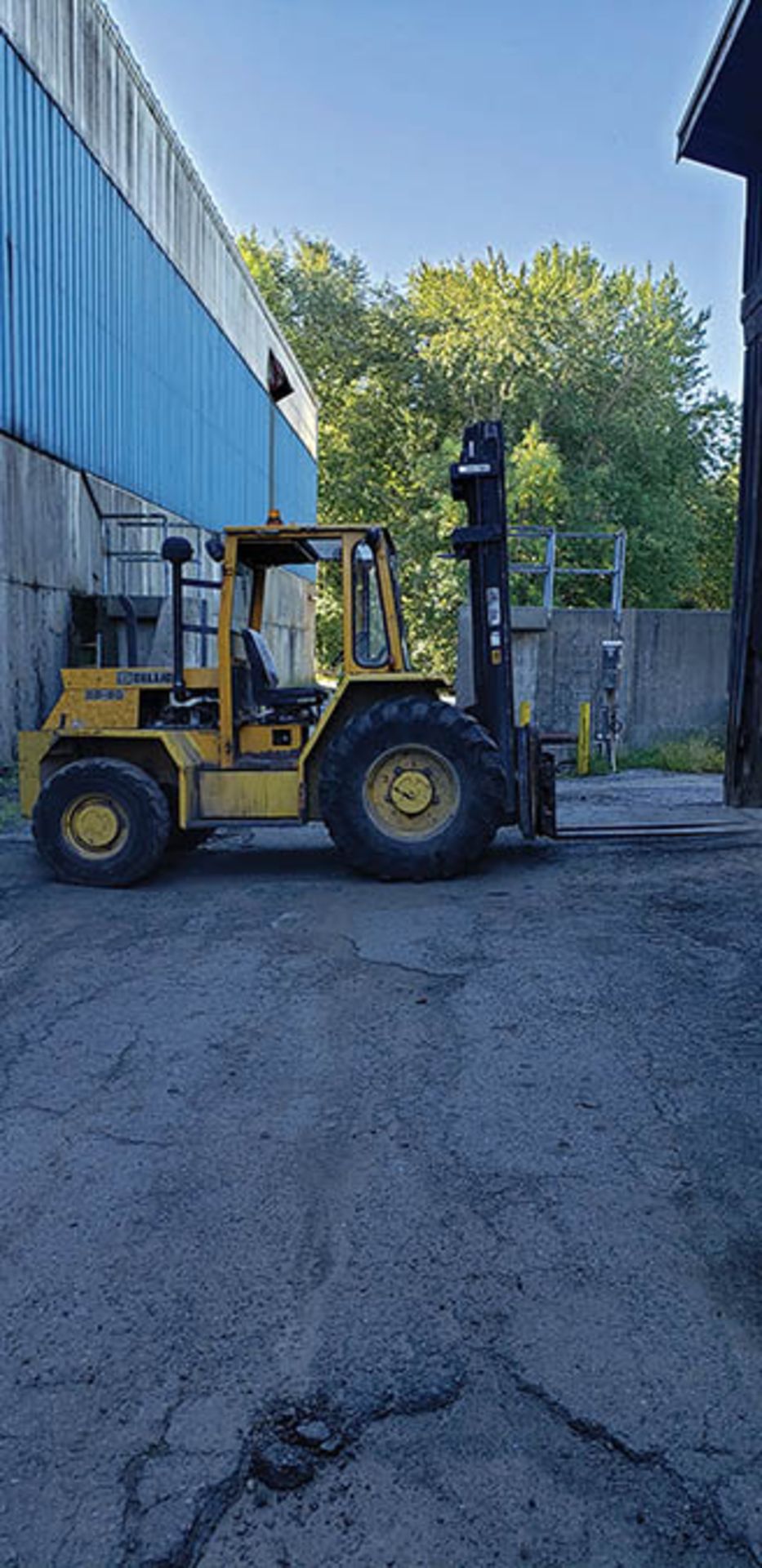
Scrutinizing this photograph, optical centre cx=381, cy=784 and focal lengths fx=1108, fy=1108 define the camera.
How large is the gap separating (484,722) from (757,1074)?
14.4 feet

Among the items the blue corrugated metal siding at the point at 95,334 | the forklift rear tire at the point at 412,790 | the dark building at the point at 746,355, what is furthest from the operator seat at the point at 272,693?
the blue corrugated metal siding at the point at 95,334

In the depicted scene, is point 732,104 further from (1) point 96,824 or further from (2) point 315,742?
(1) point 96,824

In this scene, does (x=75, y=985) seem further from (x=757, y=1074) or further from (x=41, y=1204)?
(x=757, y=1074)

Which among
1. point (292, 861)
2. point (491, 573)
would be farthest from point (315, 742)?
point (491, 573)

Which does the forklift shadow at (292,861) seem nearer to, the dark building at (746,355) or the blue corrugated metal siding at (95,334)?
the dark building at (746,355)

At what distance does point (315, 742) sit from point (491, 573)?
1816mm

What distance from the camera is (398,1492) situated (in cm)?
221

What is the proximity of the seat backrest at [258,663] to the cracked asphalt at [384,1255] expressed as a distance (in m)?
2.66

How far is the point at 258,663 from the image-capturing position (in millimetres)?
8133

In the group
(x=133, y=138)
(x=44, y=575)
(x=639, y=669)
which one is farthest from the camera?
(x=133, y=138)

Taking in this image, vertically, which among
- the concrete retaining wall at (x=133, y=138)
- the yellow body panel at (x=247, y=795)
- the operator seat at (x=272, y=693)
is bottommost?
the yellow body panel at (x=247, y=795)

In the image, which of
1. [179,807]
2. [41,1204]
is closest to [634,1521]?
[41,1204]

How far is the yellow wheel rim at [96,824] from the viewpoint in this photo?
7.75m

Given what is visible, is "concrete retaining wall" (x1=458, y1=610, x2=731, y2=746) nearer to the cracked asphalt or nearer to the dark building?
the dark building
